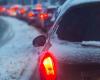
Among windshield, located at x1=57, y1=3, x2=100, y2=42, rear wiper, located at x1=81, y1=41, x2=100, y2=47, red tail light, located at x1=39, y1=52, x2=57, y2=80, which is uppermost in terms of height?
windshield, located at x1=57, y1=3, x2=100, y2=42

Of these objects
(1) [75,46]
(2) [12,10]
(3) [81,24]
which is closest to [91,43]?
(1) [75,46]

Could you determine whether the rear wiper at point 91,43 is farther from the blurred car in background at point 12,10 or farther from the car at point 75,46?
the blurred car in background at point 12,10

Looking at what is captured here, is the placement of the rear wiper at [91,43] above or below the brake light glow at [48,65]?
above

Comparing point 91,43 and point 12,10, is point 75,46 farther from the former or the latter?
point 12,10

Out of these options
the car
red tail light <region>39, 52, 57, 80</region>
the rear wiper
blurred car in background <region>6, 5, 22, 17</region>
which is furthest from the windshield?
blurred car in background <region>6, 5, 22, 17</region>

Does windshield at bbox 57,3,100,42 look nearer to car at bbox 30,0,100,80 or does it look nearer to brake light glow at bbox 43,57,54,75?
car at bbox 30,0,100,80

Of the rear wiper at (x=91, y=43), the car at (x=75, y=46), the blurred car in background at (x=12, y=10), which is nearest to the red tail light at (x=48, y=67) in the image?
the car at (x=75, y=46)

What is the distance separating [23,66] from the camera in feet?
48.9

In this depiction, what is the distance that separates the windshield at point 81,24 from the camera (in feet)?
21.8

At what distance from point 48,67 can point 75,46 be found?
0.41 meters

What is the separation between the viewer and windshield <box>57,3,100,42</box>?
262 inches

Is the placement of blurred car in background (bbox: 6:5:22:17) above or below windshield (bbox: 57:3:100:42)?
below

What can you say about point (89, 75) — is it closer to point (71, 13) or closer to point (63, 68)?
point (63, 68)

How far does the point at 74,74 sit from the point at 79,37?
81 centimetres
